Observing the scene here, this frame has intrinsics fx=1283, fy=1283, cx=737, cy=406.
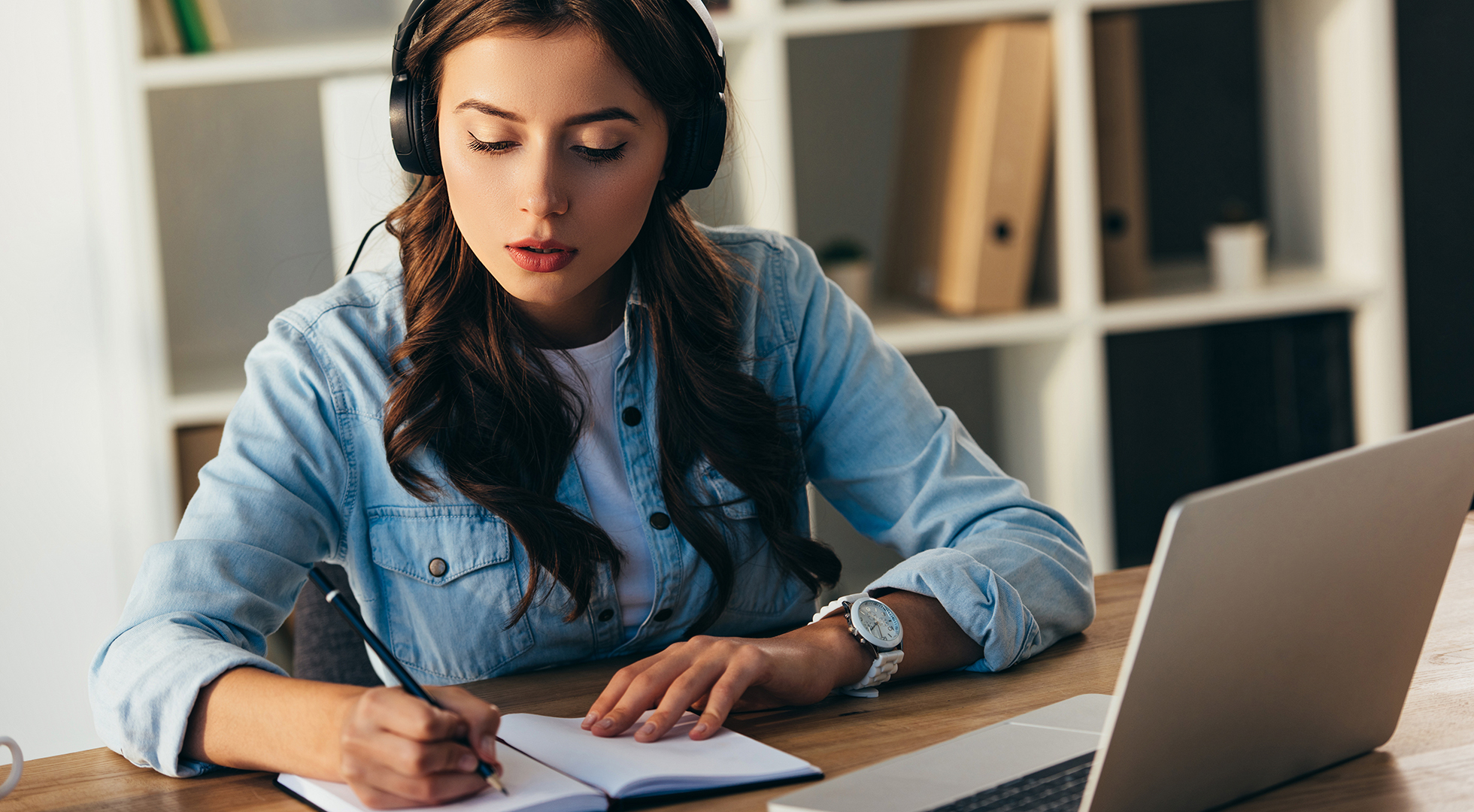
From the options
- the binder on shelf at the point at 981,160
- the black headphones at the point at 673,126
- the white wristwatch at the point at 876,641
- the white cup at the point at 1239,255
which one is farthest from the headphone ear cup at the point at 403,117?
the white cup at the point at 1239,255

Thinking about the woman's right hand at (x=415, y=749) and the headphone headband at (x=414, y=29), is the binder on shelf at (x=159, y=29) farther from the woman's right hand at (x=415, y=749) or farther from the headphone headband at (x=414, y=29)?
the woman's right hand at (x=415, y=749)

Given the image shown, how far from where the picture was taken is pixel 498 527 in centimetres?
110

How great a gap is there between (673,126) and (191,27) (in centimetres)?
115

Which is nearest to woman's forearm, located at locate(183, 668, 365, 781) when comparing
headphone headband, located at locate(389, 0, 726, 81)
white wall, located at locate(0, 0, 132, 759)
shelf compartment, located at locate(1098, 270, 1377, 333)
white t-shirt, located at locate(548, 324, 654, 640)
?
white t-shirt, located at locate(548, 324, 654, 640)

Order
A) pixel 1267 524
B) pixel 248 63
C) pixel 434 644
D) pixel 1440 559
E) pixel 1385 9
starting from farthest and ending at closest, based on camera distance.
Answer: pixel 1385 9 < pixel 248 63 < pixel 434 644 < pixel 1440 559 < pixel 1267 524

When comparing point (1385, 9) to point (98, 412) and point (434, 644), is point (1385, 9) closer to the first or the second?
point (434, 644)

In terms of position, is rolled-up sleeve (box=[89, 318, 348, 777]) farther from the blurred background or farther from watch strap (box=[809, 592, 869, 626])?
the blurred background

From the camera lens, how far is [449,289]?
115 centimetres

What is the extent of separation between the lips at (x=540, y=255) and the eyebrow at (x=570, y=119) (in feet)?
0.31

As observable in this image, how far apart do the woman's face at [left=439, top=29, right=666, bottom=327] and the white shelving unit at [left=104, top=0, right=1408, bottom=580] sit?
89cm

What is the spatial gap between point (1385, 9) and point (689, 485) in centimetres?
152

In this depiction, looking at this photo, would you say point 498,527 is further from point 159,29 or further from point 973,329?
point 159,29

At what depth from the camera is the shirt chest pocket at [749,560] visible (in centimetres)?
119

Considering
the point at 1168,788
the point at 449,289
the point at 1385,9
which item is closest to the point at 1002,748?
the point at 1168,788
